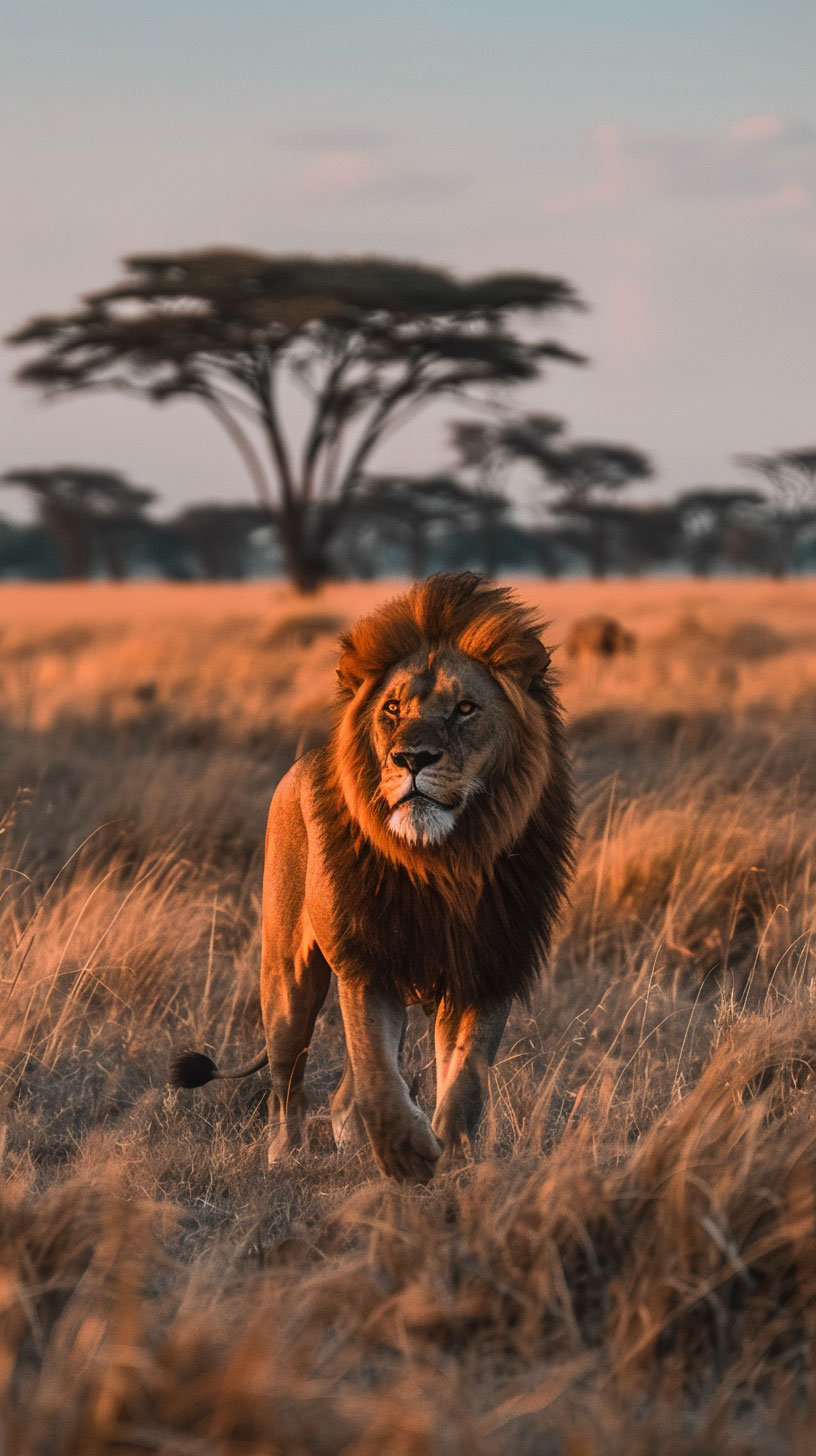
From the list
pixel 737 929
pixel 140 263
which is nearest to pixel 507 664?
pixel 737 929

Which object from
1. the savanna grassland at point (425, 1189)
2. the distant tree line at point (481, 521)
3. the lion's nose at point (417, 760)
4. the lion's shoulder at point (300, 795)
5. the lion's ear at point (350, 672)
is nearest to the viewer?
the savanna grassland at point (425, 1189)

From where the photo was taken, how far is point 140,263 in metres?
19.5

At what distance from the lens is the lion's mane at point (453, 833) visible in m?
2.84

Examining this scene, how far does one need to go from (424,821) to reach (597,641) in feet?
34.7

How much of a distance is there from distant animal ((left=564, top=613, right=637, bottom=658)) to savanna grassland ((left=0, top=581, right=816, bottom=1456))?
6.15m

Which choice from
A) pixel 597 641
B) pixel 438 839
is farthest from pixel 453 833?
pixel 597 641

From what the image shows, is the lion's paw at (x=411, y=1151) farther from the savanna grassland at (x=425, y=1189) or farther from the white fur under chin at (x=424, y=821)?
the white fur under chin at (x=424, y=821)

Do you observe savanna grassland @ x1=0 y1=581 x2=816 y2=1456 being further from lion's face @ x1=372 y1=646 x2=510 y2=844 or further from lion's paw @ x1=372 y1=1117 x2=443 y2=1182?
lion's face @ x1=372 y1=646 x2=510 y2=844

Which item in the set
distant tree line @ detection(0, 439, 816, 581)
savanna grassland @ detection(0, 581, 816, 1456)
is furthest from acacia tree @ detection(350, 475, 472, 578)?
savanna grassland @ detection(0, 581, 816, 1456)

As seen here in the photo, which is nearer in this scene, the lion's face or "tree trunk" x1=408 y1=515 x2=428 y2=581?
the lion's face

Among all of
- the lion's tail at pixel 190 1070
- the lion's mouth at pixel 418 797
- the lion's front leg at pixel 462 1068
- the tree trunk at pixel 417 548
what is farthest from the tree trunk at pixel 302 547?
the lion's mouth at pixel 418 797

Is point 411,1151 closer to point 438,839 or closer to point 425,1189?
point 425,1189

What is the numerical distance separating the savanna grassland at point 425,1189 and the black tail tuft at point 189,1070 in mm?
148

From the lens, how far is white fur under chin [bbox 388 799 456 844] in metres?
2.70
